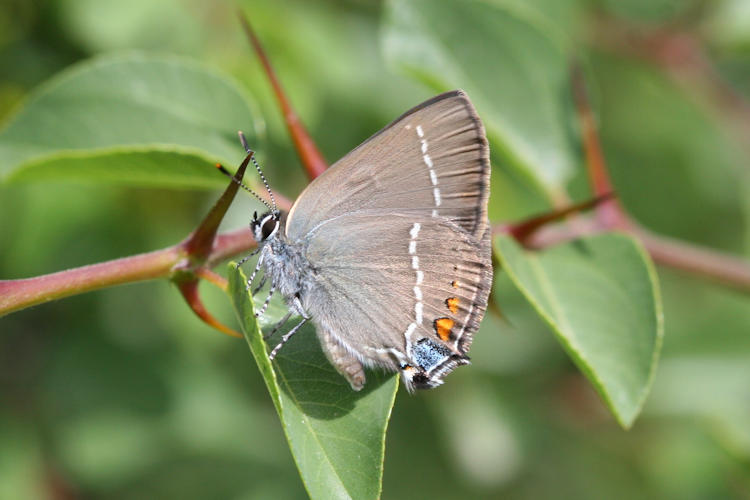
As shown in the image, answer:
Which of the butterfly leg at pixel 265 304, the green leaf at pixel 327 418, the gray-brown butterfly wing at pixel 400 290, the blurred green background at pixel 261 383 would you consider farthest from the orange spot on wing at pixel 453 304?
the blurred green background at pixel 261 383

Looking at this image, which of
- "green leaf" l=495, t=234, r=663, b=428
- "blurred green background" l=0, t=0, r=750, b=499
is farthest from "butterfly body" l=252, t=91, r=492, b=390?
"blurred green background" l=0, t=0, r=750, b=499

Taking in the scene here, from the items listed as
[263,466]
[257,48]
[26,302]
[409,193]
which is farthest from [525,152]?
[263,466]

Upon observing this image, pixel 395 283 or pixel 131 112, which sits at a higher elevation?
pixel 131 112

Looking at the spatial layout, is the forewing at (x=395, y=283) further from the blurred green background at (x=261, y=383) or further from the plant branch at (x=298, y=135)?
the blurred green background at (x=261, y=383)

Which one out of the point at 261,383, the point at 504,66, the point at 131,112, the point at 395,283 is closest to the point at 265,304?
the point at 395,283

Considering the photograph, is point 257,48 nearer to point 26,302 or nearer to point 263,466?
point 26,302

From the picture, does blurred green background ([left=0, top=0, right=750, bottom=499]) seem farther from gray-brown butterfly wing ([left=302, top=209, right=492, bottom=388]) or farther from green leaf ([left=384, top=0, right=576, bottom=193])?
gray-brown butterfly wing ([left=302, top=209, right=492, bottom=388])

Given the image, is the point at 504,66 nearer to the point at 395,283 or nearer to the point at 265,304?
the point at 395,283
